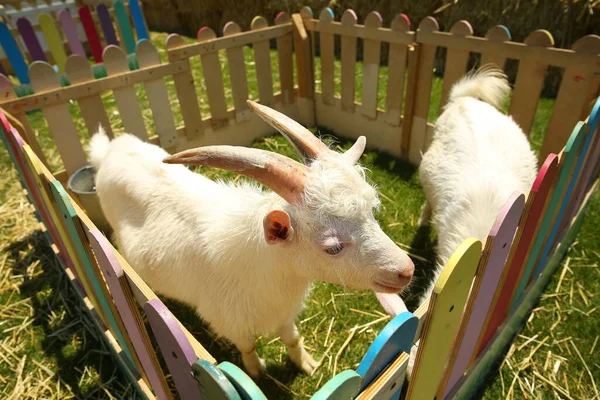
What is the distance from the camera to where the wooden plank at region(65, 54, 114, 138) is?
337 cm

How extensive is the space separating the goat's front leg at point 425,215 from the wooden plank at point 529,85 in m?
1.14

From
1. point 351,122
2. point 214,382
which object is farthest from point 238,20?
point 214,382

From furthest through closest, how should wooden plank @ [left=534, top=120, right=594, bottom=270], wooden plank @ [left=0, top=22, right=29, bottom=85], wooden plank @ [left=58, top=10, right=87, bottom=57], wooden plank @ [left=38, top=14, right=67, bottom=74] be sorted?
wooden plank @ [left=38, top=14, right=67, bottom=74]
wooden plank @ [left=58, top=10, right=87, bottom=57]
wooden plank @ [left=0, top=22, right=29, bottom=85]
wooden plank @ [left=534, top=120, right=594, bottom=270]

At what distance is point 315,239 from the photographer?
5.52 ft

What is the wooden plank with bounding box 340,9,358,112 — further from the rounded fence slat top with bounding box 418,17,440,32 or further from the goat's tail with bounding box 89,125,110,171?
the goat's tail with bounding box 89,125,110,171

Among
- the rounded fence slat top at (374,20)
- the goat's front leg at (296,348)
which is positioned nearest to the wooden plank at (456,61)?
the rounded fence slat top at (374,20)

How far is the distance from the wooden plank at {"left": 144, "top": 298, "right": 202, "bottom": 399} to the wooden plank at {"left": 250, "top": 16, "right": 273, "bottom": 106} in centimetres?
404

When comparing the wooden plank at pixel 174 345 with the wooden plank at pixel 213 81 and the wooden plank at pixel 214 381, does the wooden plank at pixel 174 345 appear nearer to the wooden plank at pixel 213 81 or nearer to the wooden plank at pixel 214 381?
the wooden plank at pixel 214 381

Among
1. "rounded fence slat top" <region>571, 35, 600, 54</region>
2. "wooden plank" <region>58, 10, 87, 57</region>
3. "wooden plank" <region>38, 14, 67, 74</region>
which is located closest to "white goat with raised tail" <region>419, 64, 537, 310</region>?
"rounded fence slat top" <region>571, 35, 600, 54</region>

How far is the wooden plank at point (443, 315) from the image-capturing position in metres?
1.21

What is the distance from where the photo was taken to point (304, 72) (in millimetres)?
5125

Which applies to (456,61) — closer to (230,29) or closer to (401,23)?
(401,23)

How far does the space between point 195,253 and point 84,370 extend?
1379mm

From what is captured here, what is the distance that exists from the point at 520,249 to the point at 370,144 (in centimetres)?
326
